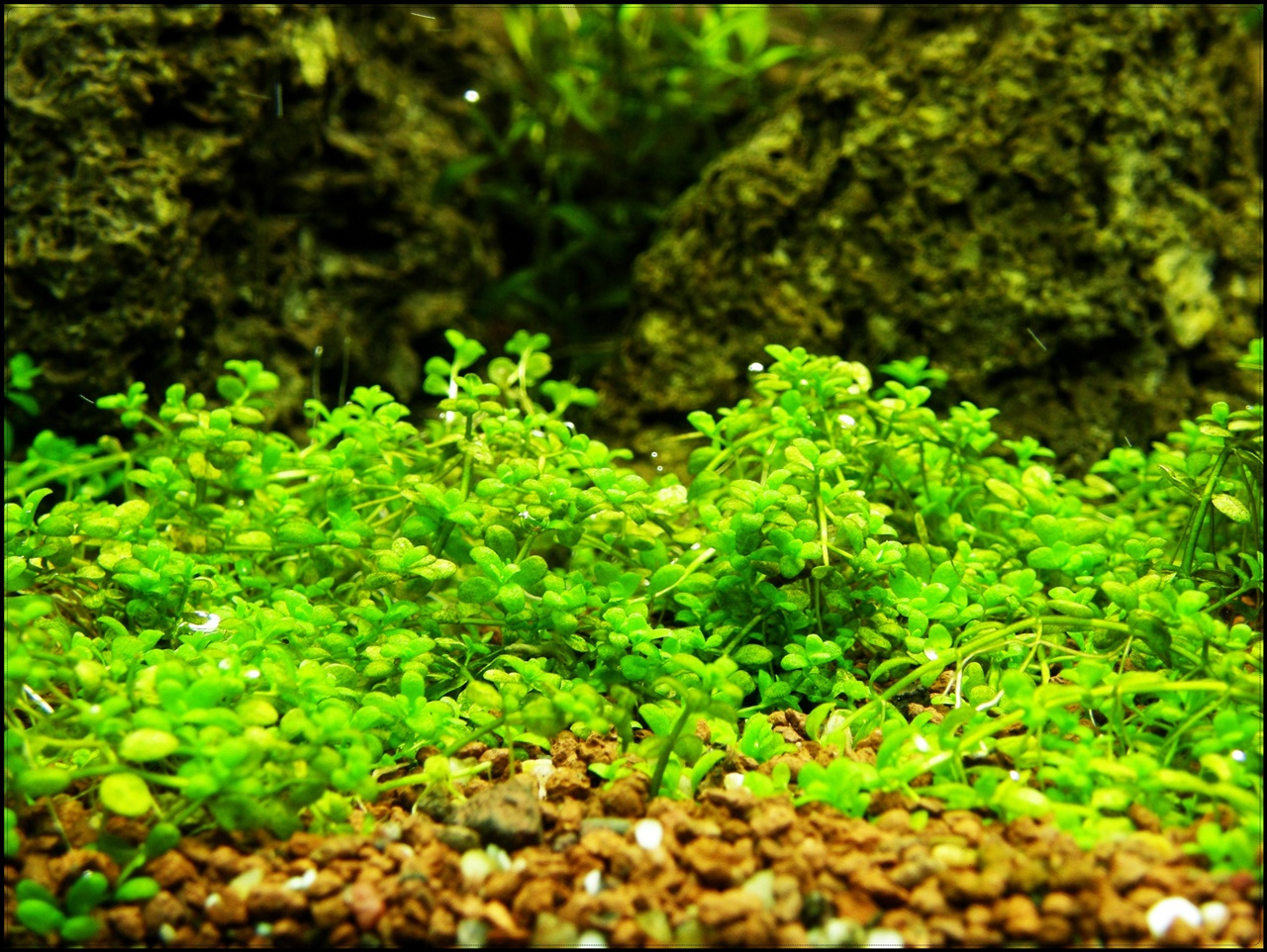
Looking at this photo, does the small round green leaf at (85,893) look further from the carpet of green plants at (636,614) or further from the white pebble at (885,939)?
the white pebble at (885,939)

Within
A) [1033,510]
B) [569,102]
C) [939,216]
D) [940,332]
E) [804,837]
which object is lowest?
[804,837]

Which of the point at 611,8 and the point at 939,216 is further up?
the point at 611,8

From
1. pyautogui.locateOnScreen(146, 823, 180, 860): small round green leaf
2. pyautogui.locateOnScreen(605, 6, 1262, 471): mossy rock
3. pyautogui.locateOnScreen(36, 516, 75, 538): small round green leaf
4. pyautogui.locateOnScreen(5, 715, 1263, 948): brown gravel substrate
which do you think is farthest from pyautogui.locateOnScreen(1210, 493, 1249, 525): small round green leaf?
pyautogui.locateOnScreen(36, 516, 75, 538): small round green leaf

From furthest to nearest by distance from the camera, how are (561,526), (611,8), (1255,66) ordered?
(611,8) < (1255,66) < (561,526)

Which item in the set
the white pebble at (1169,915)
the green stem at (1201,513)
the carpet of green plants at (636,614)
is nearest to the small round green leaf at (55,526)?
the carpet of green plants at (636,614)

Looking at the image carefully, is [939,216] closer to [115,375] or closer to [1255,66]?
[1255,66]

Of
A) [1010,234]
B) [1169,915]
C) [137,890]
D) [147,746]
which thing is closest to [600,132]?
[1010,234]

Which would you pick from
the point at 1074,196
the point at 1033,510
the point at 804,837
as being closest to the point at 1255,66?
the point at 1074,196

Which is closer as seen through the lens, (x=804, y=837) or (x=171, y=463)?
(x=804, y=837)
